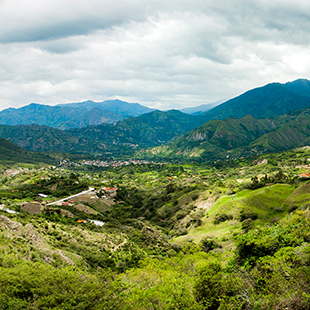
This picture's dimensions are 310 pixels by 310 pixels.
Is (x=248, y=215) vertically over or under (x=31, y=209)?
under

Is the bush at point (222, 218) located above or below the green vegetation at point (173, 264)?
below

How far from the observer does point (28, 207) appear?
270 feet

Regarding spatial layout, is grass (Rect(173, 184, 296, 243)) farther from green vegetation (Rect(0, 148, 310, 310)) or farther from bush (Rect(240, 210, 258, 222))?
bush (Rect(240, 210, 258, 222))

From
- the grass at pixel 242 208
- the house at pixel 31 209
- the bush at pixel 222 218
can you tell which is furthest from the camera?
the house at pixel 31 209

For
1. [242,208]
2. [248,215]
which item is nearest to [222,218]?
[242,208]

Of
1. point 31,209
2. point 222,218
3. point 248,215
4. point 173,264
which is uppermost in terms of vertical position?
point 31,209

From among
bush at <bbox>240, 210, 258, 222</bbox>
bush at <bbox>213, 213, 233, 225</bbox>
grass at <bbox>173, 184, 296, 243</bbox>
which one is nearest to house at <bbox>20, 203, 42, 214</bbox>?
grass at <bbox>173, 184, 296, 243</bbox>

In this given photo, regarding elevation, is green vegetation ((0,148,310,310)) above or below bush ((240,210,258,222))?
above

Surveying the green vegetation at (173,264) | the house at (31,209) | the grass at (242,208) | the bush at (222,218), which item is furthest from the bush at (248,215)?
the house at (31,209)

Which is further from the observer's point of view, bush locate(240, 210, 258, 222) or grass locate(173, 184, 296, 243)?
bush locate(240, 210, 258, 222)

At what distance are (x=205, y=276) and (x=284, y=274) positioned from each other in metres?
8.09

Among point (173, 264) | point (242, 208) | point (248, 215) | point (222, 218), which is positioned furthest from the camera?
point (242, 208)

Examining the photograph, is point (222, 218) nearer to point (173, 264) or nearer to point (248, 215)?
point (248, 215)

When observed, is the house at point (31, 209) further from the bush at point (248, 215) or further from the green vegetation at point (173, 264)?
the bush at point (248, 215)
